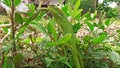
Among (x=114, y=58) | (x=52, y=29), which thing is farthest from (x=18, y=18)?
(x=114, y=58)

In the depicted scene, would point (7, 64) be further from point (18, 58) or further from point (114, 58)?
point (114, 58)

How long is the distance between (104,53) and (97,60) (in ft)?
0.08

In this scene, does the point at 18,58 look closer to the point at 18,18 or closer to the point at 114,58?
the point at 18,18

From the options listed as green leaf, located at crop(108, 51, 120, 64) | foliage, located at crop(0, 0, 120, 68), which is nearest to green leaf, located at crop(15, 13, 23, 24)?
foliage, located at crop(0, 0, 120, 68)

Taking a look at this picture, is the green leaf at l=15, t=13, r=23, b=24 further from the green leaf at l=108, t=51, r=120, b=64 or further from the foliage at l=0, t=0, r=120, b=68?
the green leaf at l=108, t=51, r=120, b=64

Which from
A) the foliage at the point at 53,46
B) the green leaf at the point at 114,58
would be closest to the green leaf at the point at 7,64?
the foliage at the point at 53,46

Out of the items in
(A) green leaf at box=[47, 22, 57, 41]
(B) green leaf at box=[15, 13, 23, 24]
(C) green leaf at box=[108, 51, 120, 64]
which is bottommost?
(C) green leaf at box=[108, 51, 120, 64]

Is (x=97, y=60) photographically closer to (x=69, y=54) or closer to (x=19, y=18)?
(x=69, y=54)

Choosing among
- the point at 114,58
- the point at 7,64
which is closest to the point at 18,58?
the point at 7,64

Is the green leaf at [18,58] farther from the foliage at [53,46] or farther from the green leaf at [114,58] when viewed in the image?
the green leaf at [114,58]


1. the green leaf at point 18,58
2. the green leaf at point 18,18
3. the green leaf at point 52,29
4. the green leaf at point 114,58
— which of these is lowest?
the green leaf at point 114,58

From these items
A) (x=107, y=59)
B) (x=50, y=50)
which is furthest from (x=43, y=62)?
(x=107, y=59)

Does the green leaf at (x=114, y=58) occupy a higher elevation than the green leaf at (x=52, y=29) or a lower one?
lower

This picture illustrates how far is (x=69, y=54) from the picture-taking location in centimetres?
58
